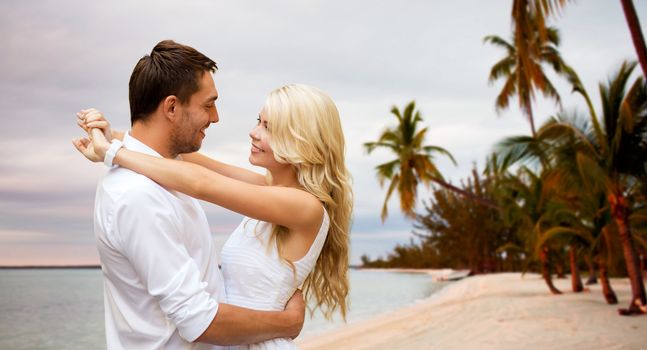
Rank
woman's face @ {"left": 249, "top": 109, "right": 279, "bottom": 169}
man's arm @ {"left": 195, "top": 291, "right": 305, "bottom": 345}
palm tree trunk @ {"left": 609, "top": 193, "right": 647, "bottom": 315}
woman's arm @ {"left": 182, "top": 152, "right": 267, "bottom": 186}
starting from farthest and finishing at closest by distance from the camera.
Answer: palm tree trunk @ {"left": 609, "top": 193, "right": 647, "bottom": 315}, woman's arm @ {"left": 182, "top": 152, "right": 267, "bottom": 186}, woman's face @ {"left": 249, "top": 109, "right": 279, "bottom": 169}, man's arm @ {"left": 195, "top": 291, "right": 305, "bottom": 345}

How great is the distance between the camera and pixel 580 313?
13375 mm

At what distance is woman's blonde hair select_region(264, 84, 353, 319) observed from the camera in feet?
8.02

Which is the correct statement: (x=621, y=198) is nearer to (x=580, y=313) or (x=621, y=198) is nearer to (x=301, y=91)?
(x=580, y=313)

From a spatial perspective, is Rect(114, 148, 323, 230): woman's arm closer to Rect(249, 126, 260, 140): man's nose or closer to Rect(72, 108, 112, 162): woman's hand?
Rect(72, 108, 112, 162): woman's hand

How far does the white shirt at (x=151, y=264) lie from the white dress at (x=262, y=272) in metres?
0.29

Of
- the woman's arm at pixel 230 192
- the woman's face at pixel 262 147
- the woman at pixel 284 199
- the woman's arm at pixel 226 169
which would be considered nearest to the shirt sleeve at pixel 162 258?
the woman's arm at pixel 230 192

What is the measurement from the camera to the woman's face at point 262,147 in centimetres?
252

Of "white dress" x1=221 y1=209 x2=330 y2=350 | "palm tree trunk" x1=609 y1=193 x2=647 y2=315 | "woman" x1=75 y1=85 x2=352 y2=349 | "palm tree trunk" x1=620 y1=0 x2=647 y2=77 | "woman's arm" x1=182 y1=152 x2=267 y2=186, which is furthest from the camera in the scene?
"palm tree trunk" x1=609 y1=193 x2=647 y2=315

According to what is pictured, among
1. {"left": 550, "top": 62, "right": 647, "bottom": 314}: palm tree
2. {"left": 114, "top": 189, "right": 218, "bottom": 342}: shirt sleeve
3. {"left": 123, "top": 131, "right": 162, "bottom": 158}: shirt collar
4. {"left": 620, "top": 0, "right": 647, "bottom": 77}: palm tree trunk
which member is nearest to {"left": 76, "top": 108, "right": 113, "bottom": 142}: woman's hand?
{"left": 123, "top": 131, "right": 162, "bottom": 158}: shirt collar

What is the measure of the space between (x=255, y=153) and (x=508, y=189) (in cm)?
1997

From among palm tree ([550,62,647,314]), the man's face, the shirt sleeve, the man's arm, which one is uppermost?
palm tree ([550,62,647,314])

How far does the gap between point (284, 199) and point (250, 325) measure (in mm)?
473

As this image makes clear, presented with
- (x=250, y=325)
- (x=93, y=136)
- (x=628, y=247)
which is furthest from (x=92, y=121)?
(x=628, y=247)

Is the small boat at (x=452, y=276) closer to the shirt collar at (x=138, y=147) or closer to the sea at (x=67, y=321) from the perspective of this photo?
the sea at (x=67, y=321)
